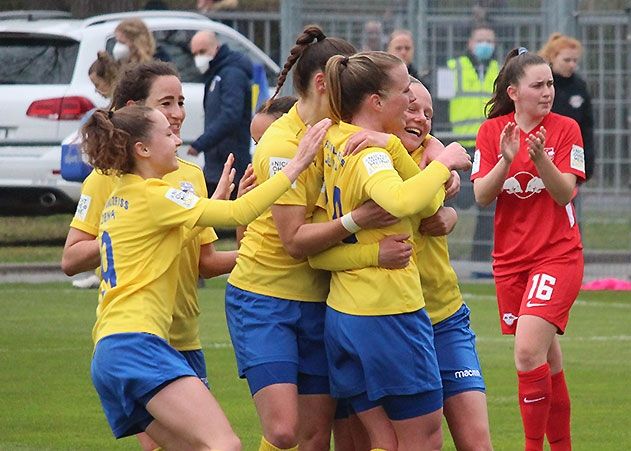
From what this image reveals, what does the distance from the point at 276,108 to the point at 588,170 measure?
263 inches

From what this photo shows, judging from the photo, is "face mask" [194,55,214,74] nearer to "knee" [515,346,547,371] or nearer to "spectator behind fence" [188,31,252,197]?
"spectator behind fence" [188,31,252,197]

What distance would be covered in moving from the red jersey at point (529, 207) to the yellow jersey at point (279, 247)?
153 cm

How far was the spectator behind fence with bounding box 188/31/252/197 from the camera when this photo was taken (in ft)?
43.9

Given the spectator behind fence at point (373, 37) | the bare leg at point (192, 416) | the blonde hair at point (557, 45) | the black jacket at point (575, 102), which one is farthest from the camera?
the spectator behind fence at point (373, 37)

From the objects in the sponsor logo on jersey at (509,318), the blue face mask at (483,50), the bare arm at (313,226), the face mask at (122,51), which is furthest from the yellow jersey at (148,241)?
the blue face mask at (483,50)

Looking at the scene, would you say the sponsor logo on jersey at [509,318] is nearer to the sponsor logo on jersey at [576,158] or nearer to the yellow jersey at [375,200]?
the sponsor logo on jersey at [576,158]

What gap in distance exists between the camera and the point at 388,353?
5.68 metres

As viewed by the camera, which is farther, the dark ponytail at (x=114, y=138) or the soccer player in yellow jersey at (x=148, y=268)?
the dark ponytail at (x=114, y=138)

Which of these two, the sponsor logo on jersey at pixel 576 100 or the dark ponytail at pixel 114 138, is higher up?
the dark ponytail at pixel 114 138

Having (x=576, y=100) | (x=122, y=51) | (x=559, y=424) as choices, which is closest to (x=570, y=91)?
(x=576, y=100)

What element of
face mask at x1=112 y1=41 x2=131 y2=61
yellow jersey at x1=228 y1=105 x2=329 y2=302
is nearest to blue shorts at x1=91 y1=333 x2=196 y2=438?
yellow jersey at x1=228 y1=105 x2=329 y2=302

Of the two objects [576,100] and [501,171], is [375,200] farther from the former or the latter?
[576,100]

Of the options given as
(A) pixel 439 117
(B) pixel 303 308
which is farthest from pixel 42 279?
(B) pixel 303 308

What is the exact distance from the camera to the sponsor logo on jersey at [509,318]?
7.46 metres
